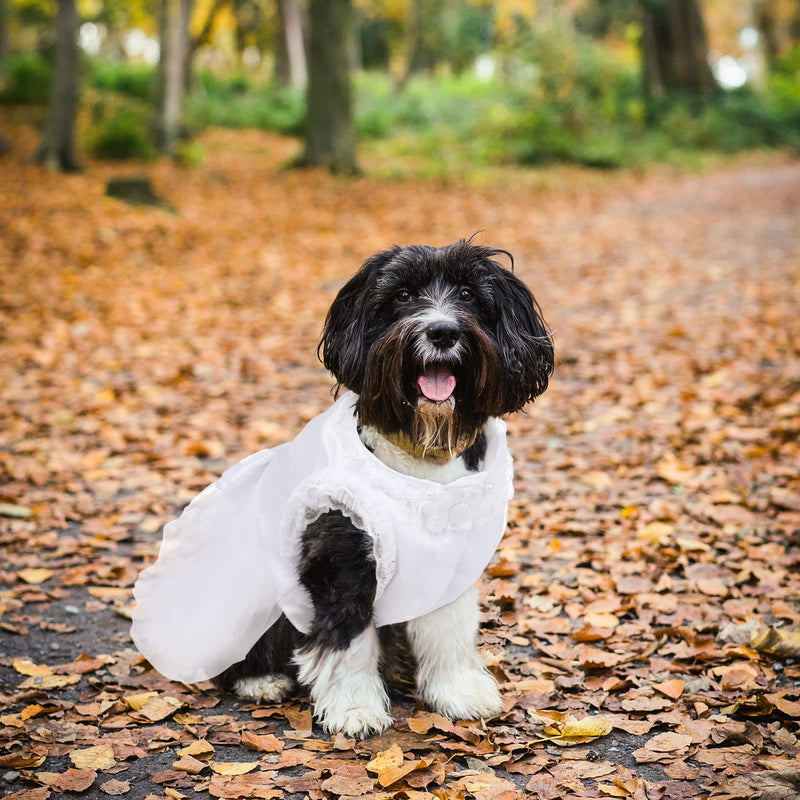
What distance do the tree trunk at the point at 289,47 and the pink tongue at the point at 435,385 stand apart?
2839 centimetres

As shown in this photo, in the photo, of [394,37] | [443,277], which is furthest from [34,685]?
[394,37]

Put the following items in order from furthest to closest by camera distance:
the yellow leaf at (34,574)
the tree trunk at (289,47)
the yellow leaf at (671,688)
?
the tree trunk at (289,47), the yellow leaf at (34,574), the yellow leaf at (671,688)

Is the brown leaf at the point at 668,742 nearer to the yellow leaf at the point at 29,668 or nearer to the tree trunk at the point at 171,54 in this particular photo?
the yellow leaf at the point at 29,668

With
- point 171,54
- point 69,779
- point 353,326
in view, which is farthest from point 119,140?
point 69,779

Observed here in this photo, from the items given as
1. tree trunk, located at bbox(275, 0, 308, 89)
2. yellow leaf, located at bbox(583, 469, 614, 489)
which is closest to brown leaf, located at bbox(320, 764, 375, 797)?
yellow leaf, located at bbox(583, 469, 614, 489)

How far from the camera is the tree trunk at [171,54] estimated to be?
17406mm

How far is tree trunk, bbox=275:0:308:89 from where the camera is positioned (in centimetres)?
3032

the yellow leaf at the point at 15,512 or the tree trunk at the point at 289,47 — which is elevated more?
the tree trunk at the point at 289,47

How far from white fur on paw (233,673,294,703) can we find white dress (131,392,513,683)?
0.16 metres

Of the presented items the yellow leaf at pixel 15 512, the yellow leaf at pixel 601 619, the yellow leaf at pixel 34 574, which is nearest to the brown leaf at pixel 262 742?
the yellow leaf at pixel 601 619

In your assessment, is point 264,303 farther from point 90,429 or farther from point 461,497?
point 461,497

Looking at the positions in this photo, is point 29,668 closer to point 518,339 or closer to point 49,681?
point 49,681

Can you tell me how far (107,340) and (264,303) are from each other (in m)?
2.20

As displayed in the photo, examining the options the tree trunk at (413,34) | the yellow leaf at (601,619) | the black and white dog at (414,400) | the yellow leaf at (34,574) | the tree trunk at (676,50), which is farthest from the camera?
the tree trunk at (413,34)
